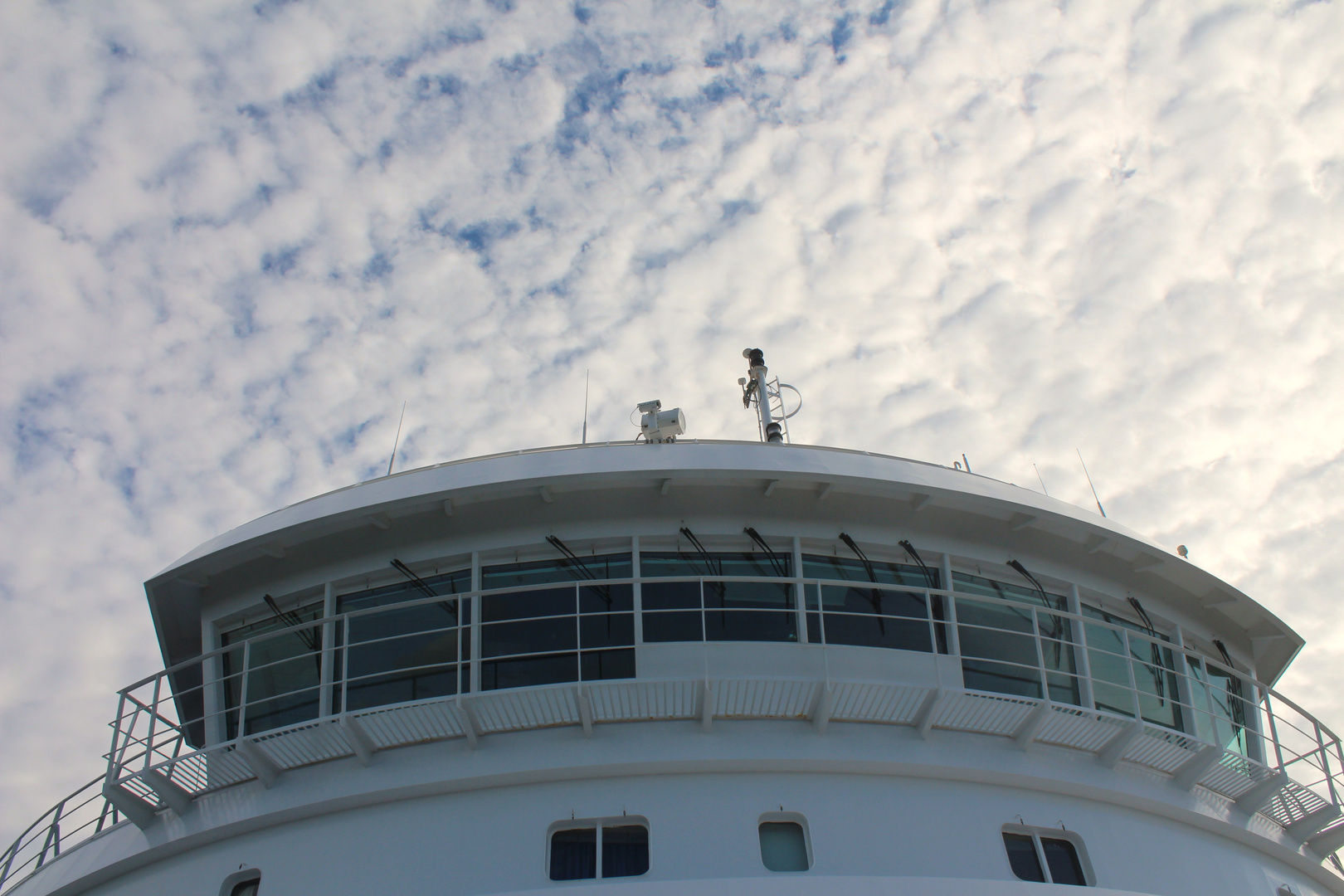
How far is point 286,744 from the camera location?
37.7ft

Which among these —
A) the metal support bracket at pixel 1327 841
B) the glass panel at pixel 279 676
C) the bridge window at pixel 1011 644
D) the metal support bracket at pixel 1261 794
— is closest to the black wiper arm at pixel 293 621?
the glass panel at pixel 279 676

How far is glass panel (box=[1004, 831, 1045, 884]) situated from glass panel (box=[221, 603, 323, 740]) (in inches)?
323

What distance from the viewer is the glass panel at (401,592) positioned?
12391 mm

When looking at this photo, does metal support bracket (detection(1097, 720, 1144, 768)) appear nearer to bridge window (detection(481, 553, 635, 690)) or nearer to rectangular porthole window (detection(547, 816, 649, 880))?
rectangular porthole window (detection(547, 816, 649, 880))

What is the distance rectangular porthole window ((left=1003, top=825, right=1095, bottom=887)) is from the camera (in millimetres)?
10961

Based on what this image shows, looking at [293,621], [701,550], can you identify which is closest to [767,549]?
[701,550]

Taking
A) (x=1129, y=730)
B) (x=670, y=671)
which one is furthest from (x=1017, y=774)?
(x=670, y=671)

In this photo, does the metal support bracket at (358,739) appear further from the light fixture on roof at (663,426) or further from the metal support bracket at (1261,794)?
the metal support bracket at (1261,794)

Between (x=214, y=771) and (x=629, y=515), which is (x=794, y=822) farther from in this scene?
(x=214, y=771)

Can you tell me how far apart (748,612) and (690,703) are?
1.39 meters

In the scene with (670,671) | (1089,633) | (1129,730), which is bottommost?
(1129,730)

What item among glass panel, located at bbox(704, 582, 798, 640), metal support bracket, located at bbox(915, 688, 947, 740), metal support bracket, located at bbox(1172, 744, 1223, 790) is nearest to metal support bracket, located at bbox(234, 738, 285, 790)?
glass panel, located at bbox(704, 582, 798, 640)

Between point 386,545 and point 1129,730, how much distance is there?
30.9 feet

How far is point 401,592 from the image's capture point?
41.3ft
